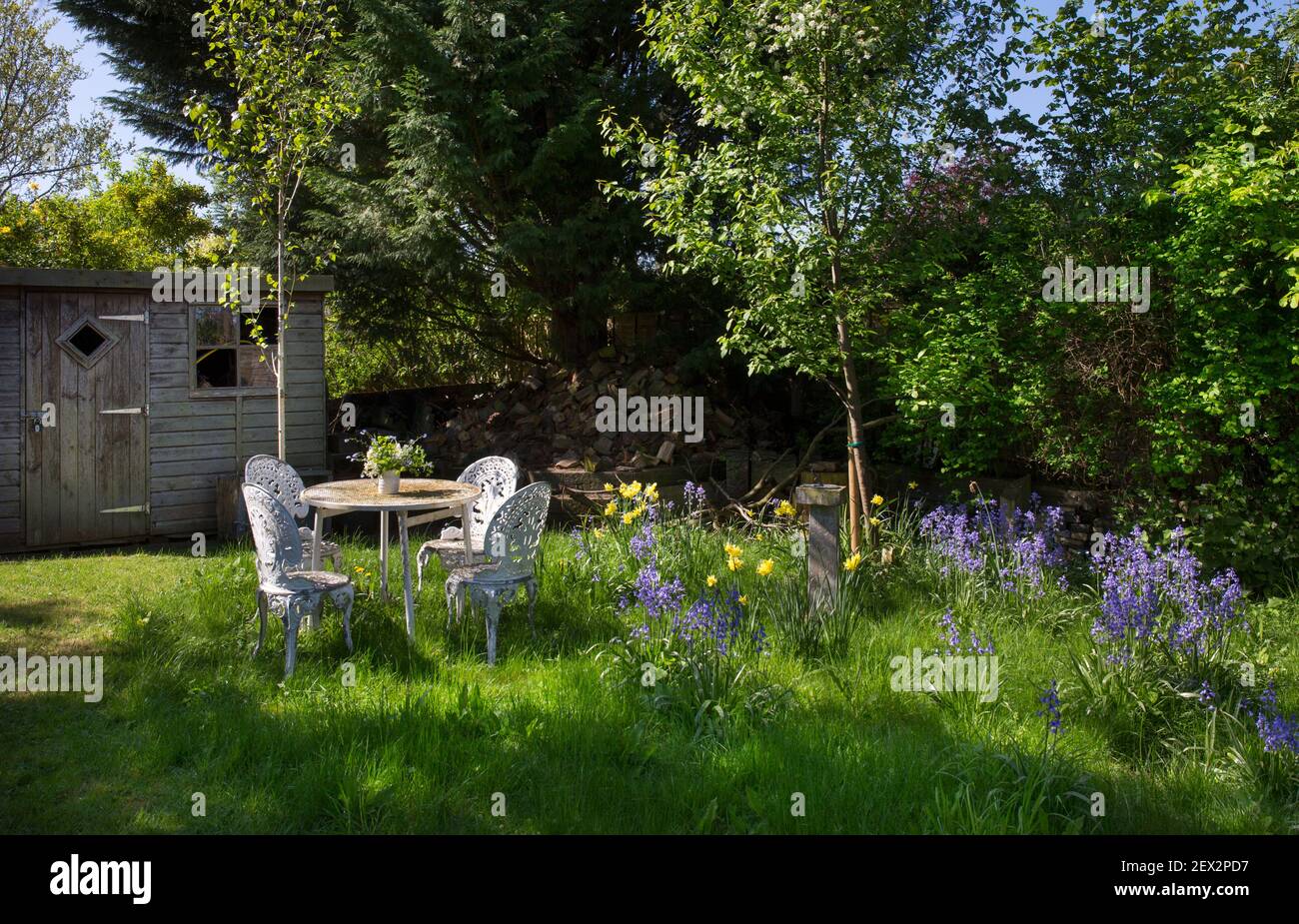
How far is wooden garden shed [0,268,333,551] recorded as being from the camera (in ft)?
29.9

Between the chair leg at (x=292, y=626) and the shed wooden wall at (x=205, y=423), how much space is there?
17.4 feet

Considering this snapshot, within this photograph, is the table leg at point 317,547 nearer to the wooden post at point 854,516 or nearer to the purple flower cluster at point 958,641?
the wooden post at point 854,516

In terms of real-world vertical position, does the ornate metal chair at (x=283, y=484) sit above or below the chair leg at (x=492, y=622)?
above

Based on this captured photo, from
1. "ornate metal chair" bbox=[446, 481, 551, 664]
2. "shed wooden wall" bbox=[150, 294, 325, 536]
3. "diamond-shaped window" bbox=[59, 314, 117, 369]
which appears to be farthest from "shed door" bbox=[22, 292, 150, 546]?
"ornate metal chair" bbox=[446, 481, 551, 664]

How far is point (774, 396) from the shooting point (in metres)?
11.7

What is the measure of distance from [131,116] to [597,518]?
36.7ft

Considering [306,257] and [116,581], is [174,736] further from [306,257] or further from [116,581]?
[306,257]

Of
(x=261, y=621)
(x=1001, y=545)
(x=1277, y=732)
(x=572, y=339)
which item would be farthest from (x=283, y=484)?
(x=1277, y=732)

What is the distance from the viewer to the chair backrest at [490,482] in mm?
7188
